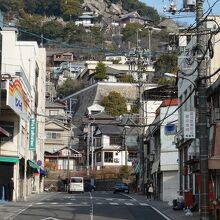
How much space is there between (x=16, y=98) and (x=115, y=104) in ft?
206

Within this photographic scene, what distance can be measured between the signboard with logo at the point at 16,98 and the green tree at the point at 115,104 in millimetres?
55750

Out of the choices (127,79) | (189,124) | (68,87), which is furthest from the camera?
(68,87)

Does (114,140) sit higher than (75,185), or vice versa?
(114,140)

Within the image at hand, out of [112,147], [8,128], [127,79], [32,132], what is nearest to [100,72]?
[127,79]

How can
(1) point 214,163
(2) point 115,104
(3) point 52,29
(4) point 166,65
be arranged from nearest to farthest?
(1) point 214,163
(4) point 166,65
(2) point 115,104
(3) point 52,29

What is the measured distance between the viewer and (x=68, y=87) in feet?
431

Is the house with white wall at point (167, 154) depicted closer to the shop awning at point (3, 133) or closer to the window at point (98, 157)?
the shop awning at point (3, 133)

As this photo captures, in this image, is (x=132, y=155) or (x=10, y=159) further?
(x=132, y=155)

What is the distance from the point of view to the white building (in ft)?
136

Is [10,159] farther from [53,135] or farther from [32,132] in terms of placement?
[53,135]

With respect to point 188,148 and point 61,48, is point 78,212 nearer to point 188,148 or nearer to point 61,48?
point 188,148

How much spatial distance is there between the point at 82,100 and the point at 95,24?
76746 mm

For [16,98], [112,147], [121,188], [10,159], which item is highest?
[16,98]

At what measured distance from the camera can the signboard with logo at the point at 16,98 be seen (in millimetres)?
37969
